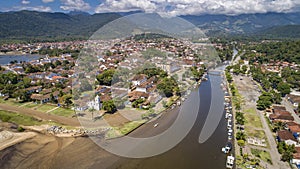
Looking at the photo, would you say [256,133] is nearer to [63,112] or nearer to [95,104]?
[95,104]

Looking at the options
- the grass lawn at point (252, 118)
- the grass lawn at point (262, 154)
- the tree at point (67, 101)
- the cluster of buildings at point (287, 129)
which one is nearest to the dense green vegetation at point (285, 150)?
the cluster of buildings at point (287, 129)

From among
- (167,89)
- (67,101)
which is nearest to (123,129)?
(67,101)

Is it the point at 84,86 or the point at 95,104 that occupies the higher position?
the point at 84,86

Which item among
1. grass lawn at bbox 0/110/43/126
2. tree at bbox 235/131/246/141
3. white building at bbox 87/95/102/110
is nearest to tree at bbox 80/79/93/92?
white building at bbox 87/95/102/110

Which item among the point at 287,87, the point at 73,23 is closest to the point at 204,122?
the point at 287,87

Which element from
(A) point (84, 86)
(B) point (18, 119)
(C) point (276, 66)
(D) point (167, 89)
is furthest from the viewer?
(C) point (276, 66)

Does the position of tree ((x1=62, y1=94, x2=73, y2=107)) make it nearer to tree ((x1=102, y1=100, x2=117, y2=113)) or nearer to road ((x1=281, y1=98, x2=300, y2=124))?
tree ((x1=102, y1=100, x2=117, y2=113))
